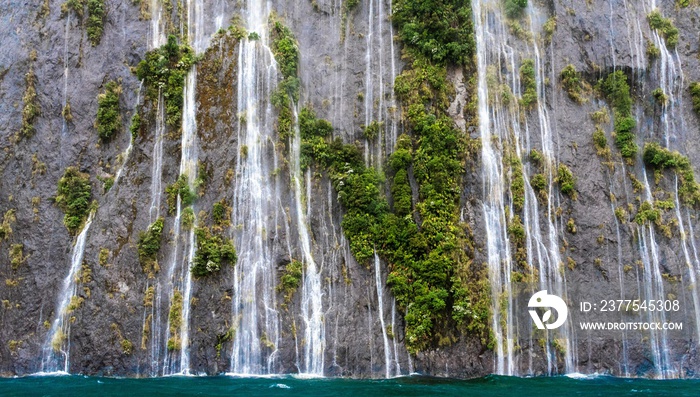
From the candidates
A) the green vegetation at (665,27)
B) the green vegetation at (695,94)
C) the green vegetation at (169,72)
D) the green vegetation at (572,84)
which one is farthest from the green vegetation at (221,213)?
the green vegetation at (665,27)

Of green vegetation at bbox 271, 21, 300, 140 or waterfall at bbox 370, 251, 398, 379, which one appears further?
green vegetation at bbox 271, 21, 300, 140

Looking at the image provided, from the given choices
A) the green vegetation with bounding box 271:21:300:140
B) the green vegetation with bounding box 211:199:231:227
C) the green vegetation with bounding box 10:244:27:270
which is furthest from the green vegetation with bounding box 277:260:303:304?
the green vegetation with bounding box 10:244:27:270

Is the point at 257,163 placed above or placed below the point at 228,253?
above

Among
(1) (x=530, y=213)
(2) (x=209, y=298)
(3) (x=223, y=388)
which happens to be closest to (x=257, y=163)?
(2) (x=209, y=298)

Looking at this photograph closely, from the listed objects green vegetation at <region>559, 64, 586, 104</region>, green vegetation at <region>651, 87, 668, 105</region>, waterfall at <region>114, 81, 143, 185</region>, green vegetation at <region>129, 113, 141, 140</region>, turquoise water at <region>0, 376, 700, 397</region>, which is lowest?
turquoise water at <region>0, 376, 700, 397</region>

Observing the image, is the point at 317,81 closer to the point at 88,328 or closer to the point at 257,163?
the point at 257,163

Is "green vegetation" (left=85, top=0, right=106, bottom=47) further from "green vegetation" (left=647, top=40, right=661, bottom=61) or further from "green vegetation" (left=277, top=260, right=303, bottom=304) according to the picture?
"green vegetation" (left=647, top=40, right=661, bottom=61)

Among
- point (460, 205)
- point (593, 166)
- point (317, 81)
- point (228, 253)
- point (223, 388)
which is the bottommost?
point (223, 388)

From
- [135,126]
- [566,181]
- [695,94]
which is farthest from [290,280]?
[695,94]
